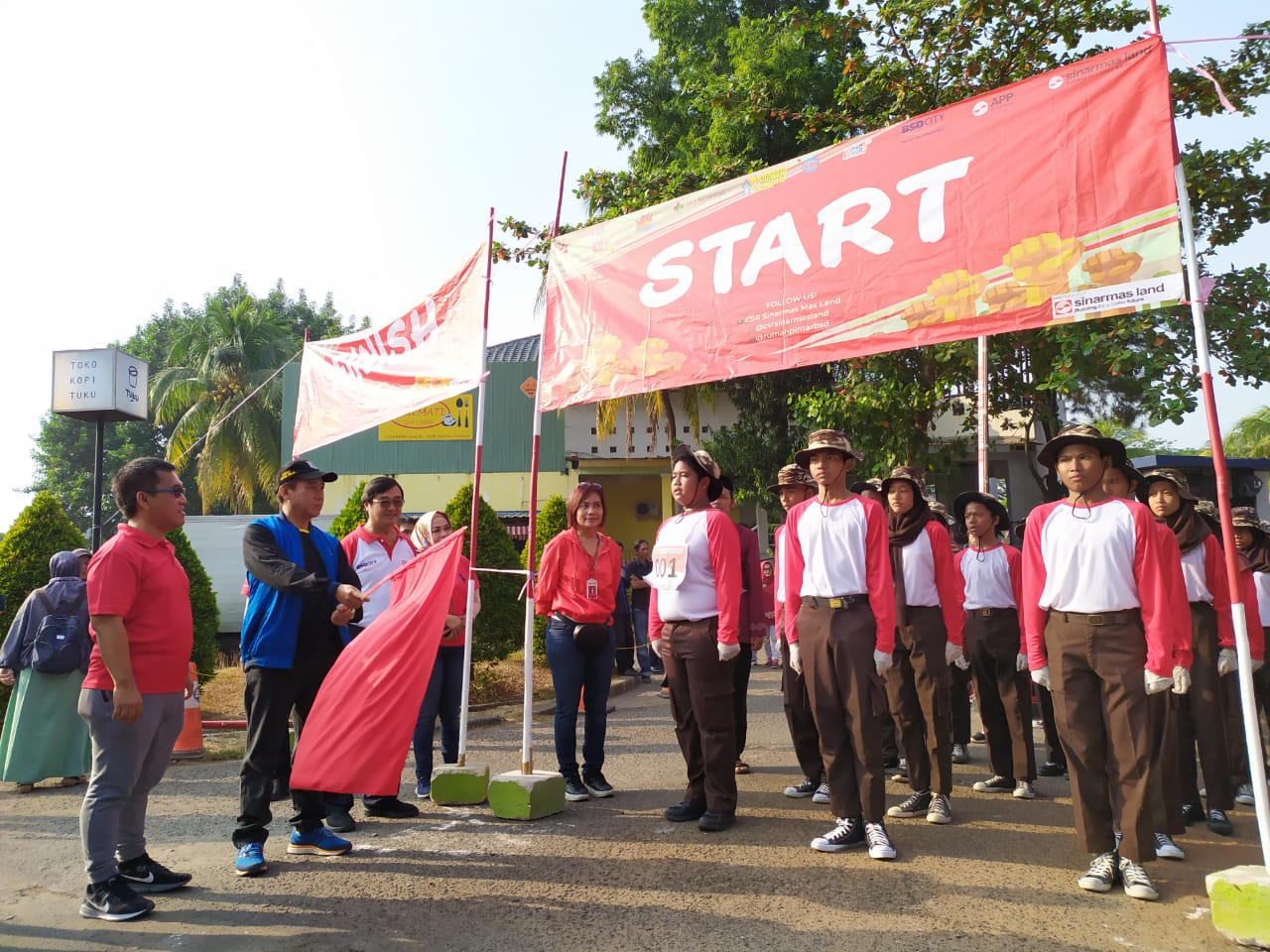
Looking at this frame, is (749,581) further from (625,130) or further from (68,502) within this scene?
(68,502)

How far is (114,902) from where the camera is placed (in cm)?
404

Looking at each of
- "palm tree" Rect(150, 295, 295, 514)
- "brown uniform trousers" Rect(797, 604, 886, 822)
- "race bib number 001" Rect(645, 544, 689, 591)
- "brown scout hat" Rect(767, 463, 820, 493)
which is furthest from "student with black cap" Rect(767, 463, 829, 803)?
"palm tree" Rect(150, 295, 295, 514)

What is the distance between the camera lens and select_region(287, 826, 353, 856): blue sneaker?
4.89m

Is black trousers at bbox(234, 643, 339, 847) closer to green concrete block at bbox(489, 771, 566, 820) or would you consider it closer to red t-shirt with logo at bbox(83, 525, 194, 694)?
red t-shirt with logo at bbox(83, 525, 194, 694)

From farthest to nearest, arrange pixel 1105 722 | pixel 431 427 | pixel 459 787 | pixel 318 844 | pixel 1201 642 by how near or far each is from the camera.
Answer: pixel 431 427 < pixel 459 787 < pixel 1201 642 < pixel 318 844 < pixel 1105 722

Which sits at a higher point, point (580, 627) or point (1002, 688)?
point (580, 627)

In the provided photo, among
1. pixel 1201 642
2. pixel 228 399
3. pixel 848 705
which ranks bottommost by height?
pixel 848 705

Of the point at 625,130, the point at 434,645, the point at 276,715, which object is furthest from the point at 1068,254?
the point at 625,130

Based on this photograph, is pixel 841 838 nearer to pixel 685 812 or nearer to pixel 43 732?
pixel 685 812

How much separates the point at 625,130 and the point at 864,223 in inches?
→ 700

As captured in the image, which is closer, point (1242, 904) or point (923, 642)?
point (1242, 904)

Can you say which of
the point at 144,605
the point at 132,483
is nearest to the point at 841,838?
the point at 144,605

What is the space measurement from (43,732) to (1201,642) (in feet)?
→ 26.5

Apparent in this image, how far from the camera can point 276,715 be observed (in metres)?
4.75
